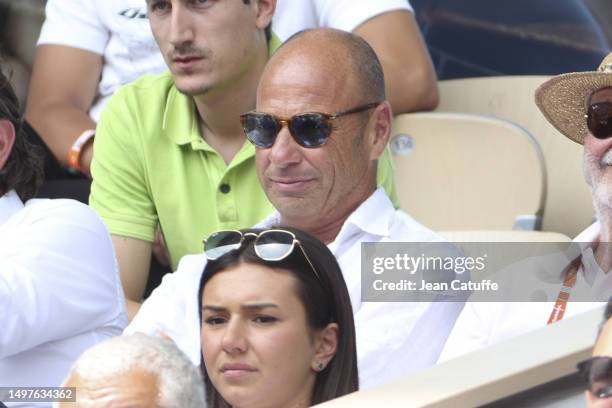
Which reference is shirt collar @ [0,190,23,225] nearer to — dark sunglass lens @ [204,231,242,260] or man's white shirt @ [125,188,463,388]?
man's white shirt @ [125,188,463,388]

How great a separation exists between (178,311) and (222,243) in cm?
44

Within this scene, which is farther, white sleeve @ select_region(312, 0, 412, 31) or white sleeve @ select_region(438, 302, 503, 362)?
white sleeve @ select_region(312, 0, 412, 31)

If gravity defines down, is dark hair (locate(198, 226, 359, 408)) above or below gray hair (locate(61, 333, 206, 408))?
below

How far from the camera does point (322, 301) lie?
2.33 meters

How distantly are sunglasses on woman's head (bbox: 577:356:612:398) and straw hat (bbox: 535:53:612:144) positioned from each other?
121cm

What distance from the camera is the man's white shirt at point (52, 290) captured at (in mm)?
2619

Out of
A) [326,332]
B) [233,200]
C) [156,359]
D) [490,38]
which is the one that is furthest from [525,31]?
[156,359]

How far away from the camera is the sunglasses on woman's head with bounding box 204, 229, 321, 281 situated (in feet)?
7.65

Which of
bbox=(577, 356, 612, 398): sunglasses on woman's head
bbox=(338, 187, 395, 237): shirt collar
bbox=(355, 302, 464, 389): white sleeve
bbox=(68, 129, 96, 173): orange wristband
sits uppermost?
bbox=(577, 356, 612, 398): sunglasses on woman's head

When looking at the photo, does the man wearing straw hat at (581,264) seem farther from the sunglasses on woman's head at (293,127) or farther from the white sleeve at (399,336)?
the sunglasses on woman's head at (293,127)

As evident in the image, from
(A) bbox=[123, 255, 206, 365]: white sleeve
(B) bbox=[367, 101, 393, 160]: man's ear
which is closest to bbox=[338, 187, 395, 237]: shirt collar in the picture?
(B) bbox=[367, 101, 393, 160]: man's ear

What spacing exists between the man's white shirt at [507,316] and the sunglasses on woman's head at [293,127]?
525 mm

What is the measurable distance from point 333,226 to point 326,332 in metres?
0.64

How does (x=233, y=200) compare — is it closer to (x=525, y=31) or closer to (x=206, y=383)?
(x=206, y=383)
